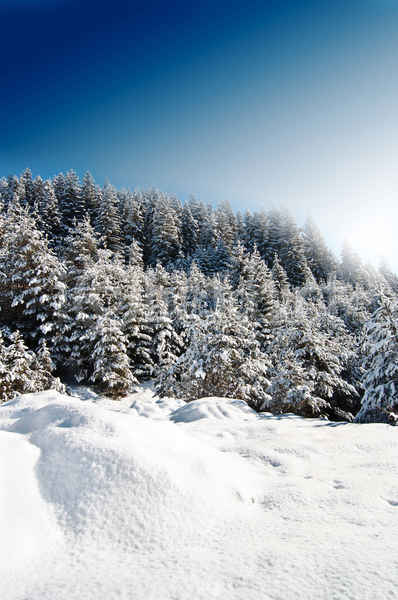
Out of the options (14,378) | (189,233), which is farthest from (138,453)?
(189,233)

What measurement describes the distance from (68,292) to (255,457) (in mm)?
20051

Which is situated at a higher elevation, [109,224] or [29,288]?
[109,224]

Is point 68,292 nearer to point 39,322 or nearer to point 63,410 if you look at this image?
point 39,322

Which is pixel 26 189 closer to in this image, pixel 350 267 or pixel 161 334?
pixel 161 334

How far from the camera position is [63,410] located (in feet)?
13.5

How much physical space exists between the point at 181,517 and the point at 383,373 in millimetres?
10194

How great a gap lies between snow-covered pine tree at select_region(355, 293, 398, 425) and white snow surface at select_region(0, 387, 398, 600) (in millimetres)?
6724

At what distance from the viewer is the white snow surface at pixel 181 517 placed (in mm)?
1658

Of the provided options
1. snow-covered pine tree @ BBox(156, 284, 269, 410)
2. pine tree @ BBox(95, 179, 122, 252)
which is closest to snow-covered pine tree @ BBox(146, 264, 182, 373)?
snow-covered pine tree @ BBox(156, 284, 269, 410)

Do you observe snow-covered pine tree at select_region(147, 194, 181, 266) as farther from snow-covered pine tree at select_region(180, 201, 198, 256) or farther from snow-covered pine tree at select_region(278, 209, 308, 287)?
snow-covered pine tree at select_region(278, 209, 308, 287)

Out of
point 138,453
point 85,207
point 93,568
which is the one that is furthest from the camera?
point 85,207

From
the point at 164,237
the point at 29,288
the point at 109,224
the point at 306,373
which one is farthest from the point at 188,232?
the point at 306,373

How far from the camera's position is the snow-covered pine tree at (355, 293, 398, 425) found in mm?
9586

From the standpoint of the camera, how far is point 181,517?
241cm
